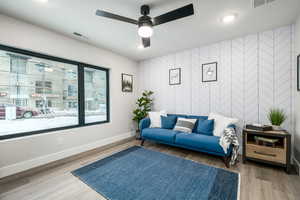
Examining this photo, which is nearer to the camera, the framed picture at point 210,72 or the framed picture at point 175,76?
the framed picture at point 210,72

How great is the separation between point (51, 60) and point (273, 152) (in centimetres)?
442

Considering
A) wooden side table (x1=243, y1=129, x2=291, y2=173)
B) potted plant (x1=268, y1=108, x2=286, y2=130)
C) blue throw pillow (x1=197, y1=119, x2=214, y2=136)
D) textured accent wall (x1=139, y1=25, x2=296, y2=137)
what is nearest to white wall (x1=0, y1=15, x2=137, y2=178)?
textured accent wall (x1=139, y1=25, x2=296, y2=137)

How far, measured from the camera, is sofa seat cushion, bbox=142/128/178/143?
2.89 meters

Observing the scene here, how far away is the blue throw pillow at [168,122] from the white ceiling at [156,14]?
1836mm

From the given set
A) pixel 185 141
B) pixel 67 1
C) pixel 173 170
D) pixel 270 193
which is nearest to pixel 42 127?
pixel 67 1

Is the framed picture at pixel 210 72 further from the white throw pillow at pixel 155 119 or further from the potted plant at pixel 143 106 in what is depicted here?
the potted plant at pixel 143 106

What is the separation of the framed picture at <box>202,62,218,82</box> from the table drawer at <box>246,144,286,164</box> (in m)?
1.61

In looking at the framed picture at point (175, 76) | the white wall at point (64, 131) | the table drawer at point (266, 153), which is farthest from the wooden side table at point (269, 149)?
the white wall at point (64, 131)

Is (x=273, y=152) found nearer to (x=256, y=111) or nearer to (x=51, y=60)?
(x=256, y=111)

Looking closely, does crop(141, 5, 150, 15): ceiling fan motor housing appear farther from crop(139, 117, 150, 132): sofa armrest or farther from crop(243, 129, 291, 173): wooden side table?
crop(243, 129, 291, 173): wooden side table

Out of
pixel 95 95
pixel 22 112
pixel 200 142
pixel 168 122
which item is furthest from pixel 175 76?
pixel 22 112

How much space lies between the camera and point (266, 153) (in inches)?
87.7

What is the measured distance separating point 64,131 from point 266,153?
3793 millimetres

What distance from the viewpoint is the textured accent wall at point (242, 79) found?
8.05 feet
